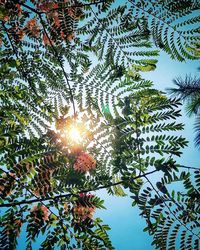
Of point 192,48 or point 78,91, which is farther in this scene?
point 78,91

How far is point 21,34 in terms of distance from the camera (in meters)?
2.28

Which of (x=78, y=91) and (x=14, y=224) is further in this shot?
(x=78, y=91)

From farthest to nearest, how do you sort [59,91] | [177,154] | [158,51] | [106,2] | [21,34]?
1. [59,91]
2. [21,34]
3. [158,51]
4. [106,2]
5. [177,154]

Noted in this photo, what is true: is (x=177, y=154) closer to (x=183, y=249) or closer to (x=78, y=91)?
(x=183, y=249)

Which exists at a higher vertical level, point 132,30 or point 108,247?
point 132,30

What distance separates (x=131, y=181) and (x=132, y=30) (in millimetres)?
1235

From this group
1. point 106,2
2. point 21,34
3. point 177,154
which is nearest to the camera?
point 177,154

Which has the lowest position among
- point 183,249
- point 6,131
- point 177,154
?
point 183,249

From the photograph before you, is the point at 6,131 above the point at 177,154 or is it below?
above

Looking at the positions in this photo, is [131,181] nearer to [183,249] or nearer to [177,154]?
[177,154]

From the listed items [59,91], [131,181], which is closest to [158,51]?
[59,91]

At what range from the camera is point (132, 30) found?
2074 mm

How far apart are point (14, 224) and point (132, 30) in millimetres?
1602

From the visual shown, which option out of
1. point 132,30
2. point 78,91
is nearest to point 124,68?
point 132,30
